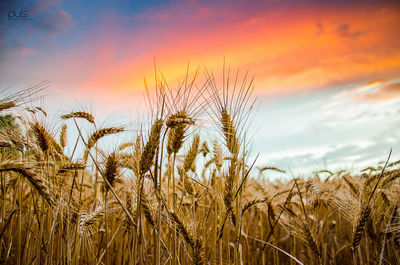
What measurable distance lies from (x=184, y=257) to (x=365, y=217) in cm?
144

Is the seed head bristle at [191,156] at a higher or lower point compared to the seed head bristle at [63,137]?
lower

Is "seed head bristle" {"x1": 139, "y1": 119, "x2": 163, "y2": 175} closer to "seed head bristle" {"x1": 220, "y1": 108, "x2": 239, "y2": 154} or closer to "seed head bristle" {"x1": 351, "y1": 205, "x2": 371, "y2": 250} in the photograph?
"seed head bristle" {"x1": 220, "y1": 108, "x2": 239, "y2": 154}

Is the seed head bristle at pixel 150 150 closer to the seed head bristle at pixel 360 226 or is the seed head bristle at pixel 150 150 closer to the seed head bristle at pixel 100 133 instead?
the seed head bristle at pixel 100 133

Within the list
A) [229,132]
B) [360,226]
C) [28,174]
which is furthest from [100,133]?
[360,226]

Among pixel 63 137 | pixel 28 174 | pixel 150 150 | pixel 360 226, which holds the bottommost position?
pixel 360 226

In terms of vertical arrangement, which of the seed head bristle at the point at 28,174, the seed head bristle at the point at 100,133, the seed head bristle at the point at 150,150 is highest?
the seed head bristle at the point at 100,133

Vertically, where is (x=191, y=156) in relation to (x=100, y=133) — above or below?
below

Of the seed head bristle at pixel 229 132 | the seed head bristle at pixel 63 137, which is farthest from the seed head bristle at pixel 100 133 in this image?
the seed head bristle at pixel 63 137

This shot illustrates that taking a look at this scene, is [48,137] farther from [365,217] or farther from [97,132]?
[365,217]

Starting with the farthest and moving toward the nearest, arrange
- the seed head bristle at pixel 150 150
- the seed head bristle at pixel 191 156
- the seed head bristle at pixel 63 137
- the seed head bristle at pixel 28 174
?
the seed head bristle at pixel 63 137 < the seed head bristle at pixel 191 156 < the seed head bristle at pixel 150 150 < the seed head bristle at pixel 28 174

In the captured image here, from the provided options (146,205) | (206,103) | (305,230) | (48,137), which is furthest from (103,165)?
(305,230)

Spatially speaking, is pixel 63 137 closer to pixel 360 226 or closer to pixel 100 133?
pixel 100 133

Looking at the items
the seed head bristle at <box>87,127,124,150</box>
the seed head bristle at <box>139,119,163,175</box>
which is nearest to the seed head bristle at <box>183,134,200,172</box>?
the seed head bristle at <box>87,127,124,150</box>

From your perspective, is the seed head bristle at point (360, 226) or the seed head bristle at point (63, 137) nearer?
the seed head bristle at point (360, 226)
